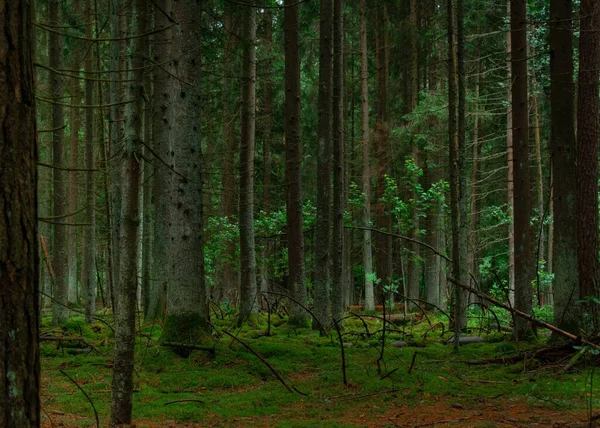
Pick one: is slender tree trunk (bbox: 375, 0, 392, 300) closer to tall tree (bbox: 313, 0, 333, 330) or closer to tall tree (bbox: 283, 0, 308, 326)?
tall tree (bbox: 283, 0, 308, 326)

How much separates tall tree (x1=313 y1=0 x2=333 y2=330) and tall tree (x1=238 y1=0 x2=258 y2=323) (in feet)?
5.83

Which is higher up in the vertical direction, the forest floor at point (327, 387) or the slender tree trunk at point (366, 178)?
the slender tree trunk at point (366, 178)

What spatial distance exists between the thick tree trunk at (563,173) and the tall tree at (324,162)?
4694mm

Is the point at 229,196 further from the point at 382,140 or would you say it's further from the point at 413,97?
the point at 413,97

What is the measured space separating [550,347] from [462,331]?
458cm

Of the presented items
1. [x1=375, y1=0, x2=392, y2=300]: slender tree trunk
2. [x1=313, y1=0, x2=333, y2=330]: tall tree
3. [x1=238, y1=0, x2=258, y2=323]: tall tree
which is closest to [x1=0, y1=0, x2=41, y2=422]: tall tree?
[x1=313, y1=0, x2=333, y2=330]: tall tree

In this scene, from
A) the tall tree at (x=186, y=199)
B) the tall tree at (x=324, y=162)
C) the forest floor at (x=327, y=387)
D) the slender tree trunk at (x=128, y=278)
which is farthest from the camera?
the tall tree at (x=324, y=162)

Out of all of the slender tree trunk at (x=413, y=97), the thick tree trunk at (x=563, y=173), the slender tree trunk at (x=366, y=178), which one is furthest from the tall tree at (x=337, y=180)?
the slender tree trunk at (x=413, y=97)

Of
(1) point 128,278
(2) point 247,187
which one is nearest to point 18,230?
(1) point 128,278

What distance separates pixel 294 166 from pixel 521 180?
4.87 m

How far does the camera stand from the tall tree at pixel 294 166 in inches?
496

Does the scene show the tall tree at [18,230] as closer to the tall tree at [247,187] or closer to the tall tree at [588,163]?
the tall tree at [588,163]

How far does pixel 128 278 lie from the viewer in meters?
4.95

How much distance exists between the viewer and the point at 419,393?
6672 millimetres
